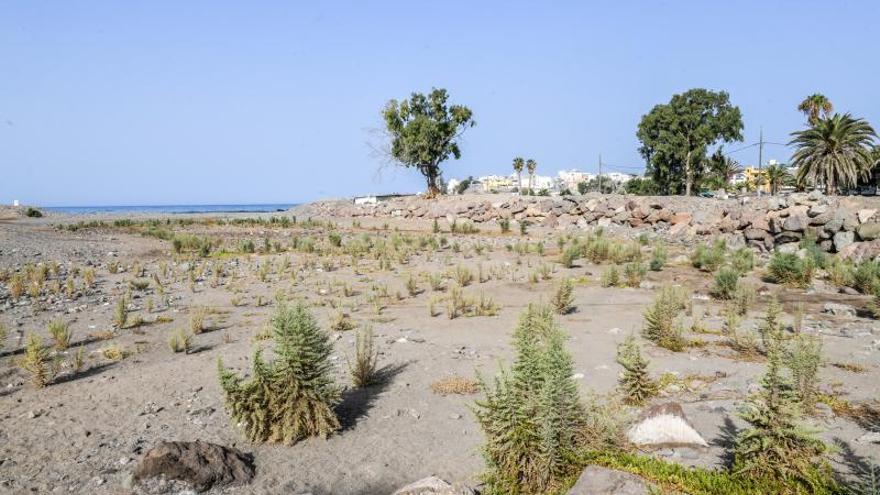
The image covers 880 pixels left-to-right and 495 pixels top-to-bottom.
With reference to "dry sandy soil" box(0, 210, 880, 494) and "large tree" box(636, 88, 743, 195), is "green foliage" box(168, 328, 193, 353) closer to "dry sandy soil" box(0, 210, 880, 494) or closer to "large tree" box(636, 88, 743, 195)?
"dry sandy soil" box(0, 210, 880, 494)

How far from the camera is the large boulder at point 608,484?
4.13m

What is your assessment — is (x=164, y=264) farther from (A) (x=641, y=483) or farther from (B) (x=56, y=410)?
(A) (x=641, y=483)

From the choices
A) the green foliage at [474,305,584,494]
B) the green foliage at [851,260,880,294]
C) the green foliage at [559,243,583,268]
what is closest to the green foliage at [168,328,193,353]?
the green foliage at [474,305,584,494]

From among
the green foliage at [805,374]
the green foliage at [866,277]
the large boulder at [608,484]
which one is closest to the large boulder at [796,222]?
the green foliage at [866,277]

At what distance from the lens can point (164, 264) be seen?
63.0ft

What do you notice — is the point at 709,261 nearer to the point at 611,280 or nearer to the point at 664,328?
the point at 611,280

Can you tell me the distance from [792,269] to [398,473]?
14727mm

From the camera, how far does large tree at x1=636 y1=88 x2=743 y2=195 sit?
182 ft

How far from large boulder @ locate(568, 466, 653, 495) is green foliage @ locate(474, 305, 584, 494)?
47cm

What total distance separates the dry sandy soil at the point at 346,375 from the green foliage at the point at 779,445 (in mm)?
651

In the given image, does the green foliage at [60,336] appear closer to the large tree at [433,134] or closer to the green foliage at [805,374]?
the green foliage at [805,374]

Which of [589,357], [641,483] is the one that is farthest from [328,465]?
[589,357]

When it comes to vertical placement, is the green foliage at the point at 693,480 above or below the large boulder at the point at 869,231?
below

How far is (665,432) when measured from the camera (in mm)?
6027
